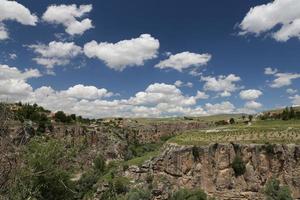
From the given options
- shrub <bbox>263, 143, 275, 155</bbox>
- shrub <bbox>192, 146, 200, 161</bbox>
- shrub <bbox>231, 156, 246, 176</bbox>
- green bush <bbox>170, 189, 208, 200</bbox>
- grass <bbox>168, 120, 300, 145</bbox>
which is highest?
grass <bbox>168, 120, 300, 145</bbox>

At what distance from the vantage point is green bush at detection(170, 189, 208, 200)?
62438mm

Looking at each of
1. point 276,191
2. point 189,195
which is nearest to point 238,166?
point 276,191

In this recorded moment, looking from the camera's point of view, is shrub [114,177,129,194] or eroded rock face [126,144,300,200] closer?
eroded rock face [126,144,300,200]

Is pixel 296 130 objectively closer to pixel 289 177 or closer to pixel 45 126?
pixel 289 177

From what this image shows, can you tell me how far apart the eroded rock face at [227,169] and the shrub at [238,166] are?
0.52m

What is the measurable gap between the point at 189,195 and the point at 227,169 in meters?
9.02

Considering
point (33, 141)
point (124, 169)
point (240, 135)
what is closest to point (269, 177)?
point (240, 135)

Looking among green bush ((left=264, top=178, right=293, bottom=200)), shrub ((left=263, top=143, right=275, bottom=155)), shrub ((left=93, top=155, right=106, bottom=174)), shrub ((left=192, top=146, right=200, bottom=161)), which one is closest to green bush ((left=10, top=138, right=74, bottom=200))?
green bush ((left=264, top=178, right=293, bottom=200))

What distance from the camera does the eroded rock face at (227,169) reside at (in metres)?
64.2

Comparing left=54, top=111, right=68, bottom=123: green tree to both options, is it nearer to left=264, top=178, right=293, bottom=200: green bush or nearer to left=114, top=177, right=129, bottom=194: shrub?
left=114, top=177, right=129, bottom=194: shrub

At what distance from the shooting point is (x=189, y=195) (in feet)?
207

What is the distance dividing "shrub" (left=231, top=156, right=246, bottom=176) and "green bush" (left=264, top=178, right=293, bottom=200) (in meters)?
4.70

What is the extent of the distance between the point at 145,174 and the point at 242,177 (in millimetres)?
18545

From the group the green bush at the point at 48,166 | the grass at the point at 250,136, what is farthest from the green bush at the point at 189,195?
the green bush at the point at 48,166
